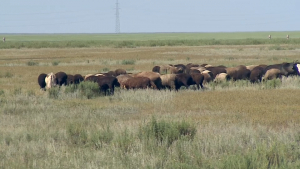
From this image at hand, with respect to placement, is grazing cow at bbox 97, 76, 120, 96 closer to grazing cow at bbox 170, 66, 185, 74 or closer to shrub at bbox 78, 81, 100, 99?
shrub at bbox 78, 81, 100, 99

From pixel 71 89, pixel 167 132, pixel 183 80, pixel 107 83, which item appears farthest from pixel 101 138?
pixel 183 80

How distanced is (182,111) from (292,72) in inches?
453

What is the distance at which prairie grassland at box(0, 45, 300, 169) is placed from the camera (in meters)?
8.20

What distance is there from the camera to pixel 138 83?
63.8 feet

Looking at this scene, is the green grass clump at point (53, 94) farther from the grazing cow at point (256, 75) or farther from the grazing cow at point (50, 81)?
the grazing cow at point (256, 75)

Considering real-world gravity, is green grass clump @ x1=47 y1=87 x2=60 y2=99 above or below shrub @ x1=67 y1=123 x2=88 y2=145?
below

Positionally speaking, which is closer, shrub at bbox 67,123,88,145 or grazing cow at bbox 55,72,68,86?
shrub at bbox 67,123,88,145

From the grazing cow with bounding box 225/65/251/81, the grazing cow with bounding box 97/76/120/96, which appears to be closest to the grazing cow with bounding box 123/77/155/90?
the grazing cow with bounding box 97/76/120/96

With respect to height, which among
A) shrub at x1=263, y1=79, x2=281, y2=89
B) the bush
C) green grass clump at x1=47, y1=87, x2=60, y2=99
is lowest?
green grass clump at x1=47, y1=87, x2=60, y2=99

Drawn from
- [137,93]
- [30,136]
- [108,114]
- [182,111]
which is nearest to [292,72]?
[137,93]

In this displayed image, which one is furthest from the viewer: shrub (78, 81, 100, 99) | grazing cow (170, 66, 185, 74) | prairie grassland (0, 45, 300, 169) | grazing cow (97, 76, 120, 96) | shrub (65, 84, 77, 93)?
grazing cow (170, 66, 185, 74)

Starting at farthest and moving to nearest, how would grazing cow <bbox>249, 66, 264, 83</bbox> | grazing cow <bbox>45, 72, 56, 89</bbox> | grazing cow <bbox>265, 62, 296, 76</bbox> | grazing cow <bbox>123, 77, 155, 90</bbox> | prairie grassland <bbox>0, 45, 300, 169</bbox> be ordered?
1. grazing cow <bbox>265, 62, 296, 76</bbox>
2. grazing cow <bbox>249, 66, 264, 83</bbox>
3. grazing cow <bbox>45, 72, 56, 89</bbox>
4. grazing cow <bbox>123, 77, 155, 90</bbox>
5. prairie grassland <bbox>0, 45, 300, 169</bbox>

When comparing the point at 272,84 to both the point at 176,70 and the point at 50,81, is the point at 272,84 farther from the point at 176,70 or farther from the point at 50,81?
the point at 50,81

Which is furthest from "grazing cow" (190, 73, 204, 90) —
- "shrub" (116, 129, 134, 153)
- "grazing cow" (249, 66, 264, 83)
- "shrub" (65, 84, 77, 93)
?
"shrub" (116, 129, 134, 153)
